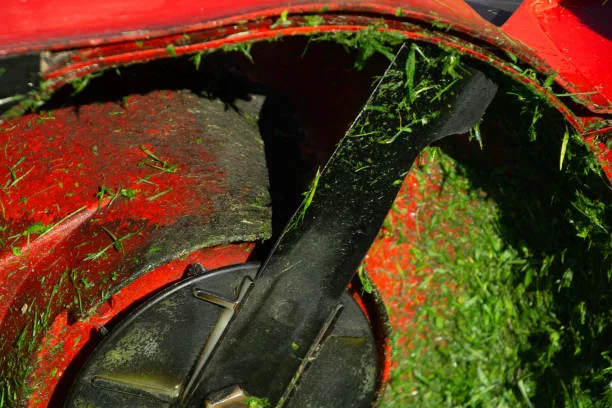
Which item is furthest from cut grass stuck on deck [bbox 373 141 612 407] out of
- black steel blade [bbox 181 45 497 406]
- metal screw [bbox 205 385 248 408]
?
metal screw [bbox 205 385 248 408]

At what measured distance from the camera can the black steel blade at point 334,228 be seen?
171 cm

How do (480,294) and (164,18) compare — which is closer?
(164,18)

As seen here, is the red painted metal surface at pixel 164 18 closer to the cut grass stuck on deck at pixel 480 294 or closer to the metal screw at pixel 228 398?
the cut grass stuck on deck at pixel 480 294

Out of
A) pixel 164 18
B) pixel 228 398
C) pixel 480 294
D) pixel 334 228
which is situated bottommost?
pixel 480 294

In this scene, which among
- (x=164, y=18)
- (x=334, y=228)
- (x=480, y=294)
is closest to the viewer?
(x=164, y=18)

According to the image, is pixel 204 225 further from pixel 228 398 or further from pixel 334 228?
pixel 228 398

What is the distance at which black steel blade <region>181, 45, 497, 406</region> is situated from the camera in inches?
67.1

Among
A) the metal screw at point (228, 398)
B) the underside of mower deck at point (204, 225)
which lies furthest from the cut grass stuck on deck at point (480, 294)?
the metal screw at point (228, 398)

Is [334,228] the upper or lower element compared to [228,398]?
upper

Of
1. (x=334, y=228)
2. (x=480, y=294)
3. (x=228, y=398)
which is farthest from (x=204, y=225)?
(x=480, y=294)

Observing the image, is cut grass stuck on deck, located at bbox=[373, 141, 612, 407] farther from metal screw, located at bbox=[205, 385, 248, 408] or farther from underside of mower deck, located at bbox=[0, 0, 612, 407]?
metal screw, located at bbox=[205, 385, 248, 408]

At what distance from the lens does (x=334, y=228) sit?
5.73 ft

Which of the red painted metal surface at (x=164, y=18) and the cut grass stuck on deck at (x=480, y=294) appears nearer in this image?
the red painted metal surface at (x=164, y=18)

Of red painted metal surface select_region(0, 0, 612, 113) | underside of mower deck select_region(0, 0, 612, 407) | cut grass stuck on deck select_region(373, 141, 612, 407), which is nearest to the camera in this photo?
red painted metal surface select_region(0, 0, 612, 113)
